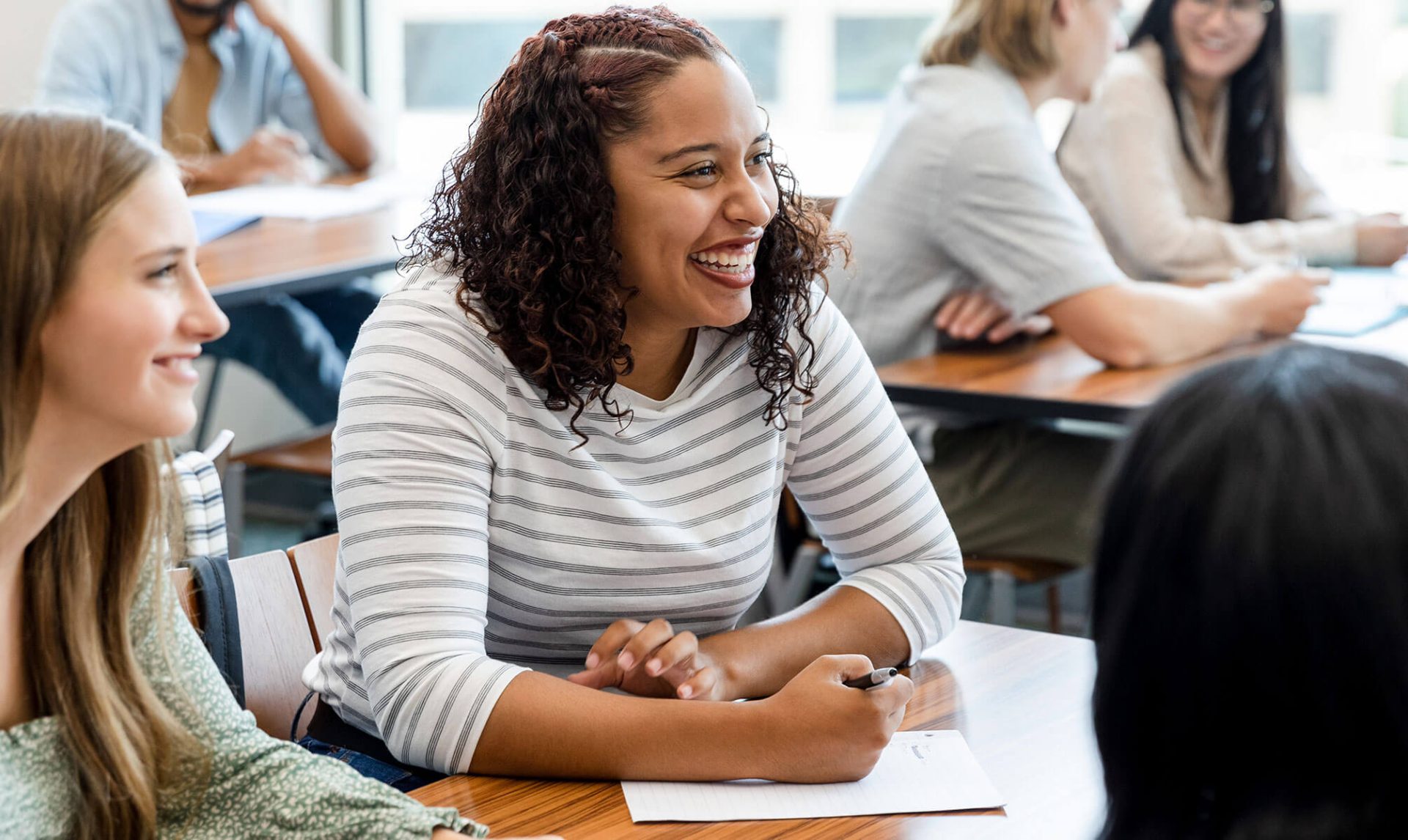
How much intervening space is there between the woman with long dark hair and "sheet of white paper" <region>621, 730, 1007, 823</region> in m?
0.42

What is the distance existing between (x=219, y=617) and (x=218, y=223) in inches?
74.2

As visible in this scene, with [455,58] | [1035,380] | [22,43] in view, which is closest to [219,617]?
[1035,380]

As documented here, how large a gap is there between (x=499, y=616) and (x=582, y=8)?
3.36 metres

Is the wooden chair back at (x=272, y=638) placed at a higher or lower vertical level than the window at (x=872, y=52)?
lower

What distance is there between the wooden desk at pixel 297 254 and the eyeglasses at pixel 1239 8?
169 centimetres

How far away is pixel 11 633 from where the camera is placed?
1065mm

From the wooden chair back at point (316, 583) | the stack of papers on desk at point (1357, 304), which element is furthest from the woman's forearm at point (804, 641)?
the stack of papers on desk at point (1357, 304)

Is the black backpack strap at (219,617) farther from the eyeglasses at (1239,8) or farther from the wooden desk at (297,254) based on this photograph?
the eyeglasses at (1239,8)

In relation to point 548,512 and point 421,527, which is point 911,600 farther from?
point 421,527

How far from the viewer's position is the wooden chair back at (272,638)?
148cm

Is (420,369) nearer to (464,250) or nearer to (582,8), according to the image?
(464,250)

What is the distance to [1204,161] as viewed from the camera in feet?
10.4

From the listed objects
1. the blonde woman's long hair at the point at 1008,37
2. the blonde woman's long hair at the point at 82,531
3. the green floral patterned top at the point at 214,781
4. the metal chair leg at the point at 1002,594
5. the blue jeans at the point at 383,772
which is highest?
the blonde woman's long hair at the point at 1008,37

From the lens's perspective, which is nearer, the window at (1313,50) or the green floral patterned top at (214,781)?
the green floral patterned top at (214,781)
